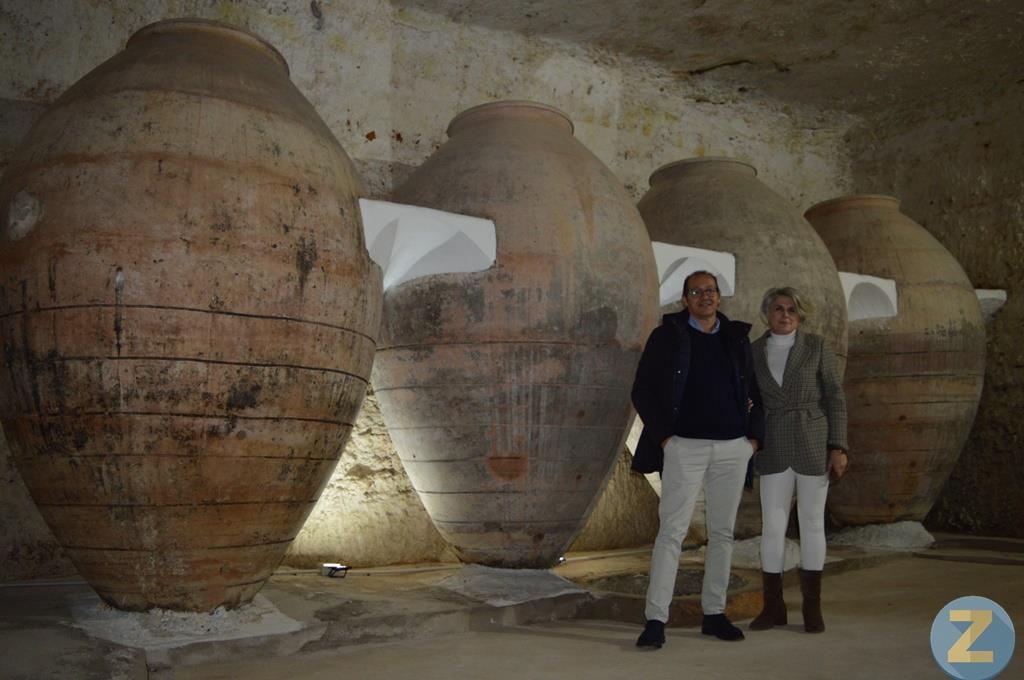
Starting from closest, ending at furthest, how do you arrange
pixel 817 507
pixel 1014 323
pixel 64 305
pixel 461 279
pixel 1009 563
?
pixel 64 305
pixel 817 507
pixel 461 279
pixel 1009 563
pixel 1014 323

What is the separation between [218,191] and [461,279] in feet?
4.16

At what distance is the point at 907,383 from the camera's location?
610 cm

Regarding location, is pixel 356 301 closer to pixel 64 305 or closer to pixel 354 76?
pixel 64 305

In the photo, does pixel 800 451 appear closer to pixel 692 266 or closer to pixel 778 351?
pixel 778 351

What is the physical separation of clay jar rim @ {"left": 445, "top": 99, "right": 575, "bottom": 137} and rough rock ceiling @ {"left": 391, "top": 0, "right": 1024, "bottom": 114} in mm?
1445

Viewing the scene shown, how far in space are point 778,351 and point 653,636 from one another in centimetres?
114

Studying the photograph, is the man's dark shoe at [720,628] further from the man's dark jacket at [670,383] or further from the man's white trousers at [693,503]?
the man's dark jacket at [670,383]

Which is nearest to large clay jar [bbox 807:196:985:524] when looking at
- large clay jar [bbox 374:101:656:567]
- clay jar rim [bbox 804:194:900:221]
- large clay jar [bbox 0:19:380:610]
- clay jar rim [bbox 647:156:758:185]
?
clay jar rim [bbox 804:194:900:221]

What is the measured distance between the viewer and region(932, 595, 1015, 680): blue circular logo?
2676mm

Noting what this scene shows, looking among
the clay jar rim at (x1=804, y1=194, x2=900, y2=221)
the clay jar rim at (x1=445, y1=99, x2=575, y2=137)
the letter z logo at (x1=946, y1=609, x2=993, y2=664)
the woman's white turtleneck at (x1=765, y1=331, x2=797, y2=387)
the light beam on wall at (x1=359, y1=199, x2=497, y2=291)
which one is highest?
the clay jar rim at (x1=445, y1=99, x2=575, y2=137)

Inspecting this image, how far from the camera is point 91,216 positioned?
121 inches

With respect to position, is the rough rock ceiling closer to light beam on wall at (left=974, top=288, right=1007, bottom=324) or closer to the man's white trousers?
light beam on wall at (left=974, top=288, right=1007, bottom=324)

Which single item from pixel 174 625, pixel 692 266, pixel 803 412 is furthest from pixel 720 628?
pixel 692 266

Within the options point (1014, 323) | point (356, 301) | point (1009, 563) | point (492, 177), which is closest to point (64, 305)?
point (356, 301)
